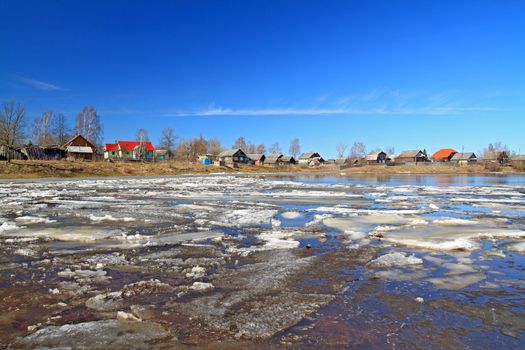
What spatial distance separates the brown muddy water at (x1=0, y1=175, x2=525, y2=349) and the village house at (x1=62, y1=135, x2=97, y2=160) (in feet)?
182

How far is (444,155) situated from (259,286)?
127 meters

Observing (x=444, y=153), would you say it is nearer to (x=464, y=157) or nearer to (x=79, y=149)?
(x=464, y=157)

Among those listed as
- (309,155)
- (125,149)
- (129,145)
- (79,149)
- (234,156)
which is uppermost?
(129,145)

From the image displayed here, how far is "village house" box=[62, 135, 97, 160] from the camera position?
5894 centimetres

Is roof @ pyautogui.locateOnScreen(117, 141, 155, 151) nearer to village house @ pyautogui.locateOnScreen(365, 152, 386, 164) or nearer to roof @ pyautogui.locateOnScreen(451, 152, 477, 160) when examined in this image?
village house @ pyautogui.locateOnScreen(365, 152, 386, 164)

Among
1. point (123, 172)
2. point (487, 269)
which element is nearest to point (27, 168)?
point (123, 172)

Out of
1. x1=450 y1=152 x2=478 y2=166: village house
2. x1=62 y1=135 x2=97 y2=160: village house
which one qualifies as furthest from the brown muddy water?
x1=450 y1=152 x2=478 y2=166: village house

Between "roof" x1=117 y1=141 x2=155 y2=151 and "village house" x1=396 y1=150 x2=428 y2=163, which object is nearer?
"roof" x1=117 y1=141 x2=155 y2=151

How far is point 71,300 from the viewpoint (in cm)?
420

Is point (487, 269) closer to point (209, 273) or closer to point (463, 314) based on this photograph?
point (463, 314)

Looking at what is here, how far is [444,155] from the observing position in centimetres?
11744

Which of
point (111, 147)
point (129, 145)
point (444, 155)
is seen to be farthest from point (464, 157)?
point (111, 147)

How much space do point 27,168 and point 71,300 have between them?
38.3 meters

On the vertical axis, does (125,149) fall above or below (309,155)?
above
